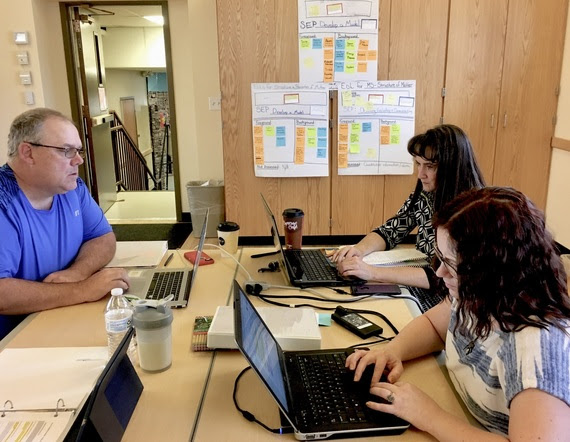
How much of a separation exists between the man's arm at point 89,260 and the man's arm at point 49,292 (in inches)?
4.0

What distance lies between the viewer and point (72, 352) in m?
1.23

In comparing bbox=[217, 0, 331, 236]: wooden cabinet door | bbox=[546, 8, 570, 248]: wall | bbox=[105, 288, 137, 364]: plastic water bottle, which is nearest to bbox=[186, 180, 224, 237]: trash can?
bbox=[217, 0, 331, 236]: wooden cabinet door

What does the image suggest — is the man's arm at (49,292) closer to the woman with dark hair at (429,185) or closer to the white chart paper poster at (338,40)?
the woman with dark hair at (429,185)

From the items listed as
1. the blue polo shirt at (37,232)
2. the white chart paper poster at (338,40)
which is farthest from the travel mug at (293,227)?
the white chart paper poster at (338,40)

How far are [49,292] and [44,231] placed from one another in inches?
12.1

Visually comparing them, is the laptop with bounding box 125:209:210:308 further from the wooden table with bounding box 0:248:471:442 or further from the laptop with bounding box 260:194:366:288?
the laptop with bounding box 260:194:366:288

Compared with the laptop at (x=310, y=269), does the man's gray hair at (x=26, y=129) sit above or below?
above

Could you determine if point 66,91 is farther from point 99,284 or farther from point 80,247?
point 99,284

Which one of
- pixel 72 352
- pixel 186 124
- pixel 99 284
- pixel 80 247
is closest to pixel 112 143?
pixel 186 124

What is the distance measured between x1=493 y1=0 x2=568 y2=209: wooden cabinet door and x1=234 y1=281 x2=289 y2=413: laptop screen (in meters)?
3.31

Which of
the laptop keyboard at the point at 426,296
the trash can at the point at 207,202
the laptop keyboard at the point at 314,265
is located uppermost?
the laptop keyboard at the point at 314,265

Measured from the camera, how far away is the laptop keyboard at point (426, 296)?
→ 70.1 inches

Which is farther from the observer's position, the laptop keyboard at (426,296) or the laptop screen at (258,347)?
the laptop keyboard at (426,296)

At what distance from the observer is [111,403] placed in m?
0.91
